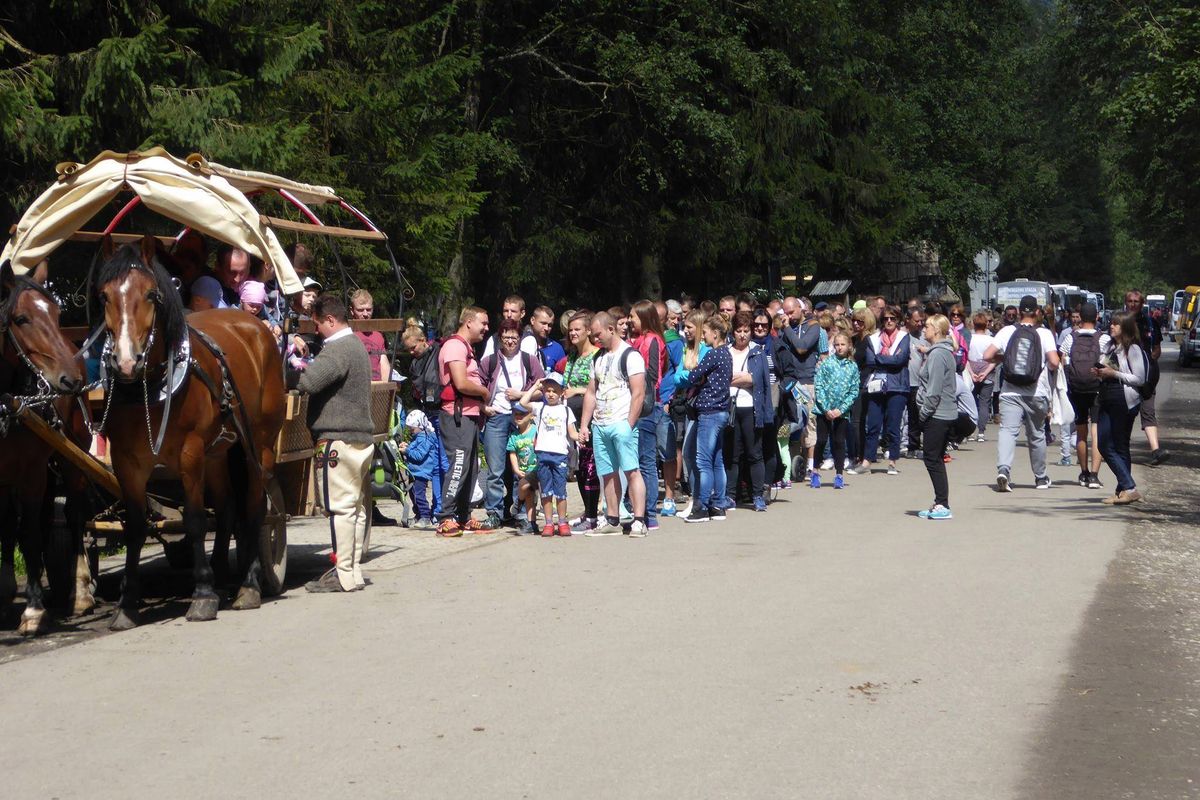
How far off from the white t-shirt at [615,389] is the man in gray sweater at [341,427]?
10.6 ft

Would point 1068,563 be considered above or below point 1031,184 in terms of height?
below

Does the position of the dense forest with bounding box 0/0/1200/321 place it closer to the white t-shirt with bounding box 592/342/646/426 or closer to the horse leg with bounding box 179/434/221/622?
the white t-shirt with bounding box 592/342/646/426

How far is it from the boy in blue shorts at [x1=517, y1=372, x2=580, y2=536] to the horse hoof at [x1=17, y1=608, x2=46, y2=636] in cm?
540

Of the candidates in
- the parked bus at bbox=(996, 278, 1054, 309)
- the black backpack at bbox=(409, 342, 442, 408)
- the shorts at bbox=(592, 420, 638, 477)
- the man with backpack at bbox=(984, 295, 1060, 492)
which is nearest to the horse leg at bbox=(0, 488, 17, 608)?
the black backpack at bbox=(409, 342, 442, 408)

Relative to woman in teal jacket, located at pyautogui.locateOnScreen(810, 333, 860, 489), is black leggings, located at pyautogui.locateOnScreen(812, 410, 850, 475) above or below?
below

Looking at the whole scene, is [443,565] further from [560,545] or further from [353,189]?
[353,189]

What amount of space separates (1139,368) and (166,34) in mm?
11264

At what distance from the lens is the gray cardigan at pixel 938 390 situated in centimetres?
1502

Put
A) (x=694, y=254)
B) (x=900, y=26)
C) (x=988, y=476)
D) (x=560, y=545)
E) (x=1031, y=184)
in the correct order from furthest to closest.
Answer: (x=1031, y=184) < (x=900, y=26) < (x=694, y=254) < (x=988, y=476) < (x=560, y=545)

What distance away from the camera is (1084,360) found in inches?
659

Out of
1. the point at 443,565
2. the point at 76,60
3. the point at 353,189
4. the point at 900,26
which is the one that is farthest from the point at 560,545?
the point at 900,26

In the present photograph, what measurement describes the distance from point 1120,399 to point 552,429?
20.2 ft

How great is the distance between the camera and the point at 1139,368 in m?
16.3

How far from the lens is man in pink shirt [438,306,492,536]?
1376cm
